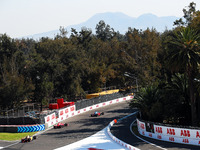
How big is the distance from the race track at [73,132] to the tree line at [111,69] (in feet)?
24.4

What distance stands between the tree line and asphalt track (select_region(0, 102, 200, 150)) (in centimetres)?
492

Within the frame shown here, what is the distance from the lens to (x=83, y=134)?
120 ft

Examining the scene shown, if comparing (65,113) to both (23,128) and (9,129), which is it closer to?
(23,128)

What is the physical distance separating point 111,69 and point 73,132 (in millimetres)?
46639

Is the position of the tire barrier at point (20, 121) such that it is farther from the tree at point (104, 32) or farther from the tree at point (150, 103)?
the tree at point (104, 32)

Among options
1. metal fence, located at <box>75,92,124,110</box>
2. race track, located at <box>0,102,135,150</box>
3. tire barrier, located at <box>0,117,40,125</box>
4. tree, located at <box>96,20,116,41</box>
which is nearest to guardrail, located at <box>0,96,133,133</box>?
metal fence, located at <box>75,92,124,110</box>

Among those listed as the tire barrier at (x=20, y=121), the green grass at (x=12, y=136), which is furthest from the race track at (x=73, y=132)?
the tire barrier at (x=20, y=121)

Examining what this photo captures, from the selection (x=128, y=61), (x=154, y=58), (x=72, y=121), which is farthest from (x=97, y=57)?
(x=72, y=121)

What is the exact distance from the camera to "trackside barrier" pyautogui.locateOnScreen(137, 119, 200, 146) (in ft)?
84.9

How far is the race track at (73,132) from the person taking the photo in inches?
1289

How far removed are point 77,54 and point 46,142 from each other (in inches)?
1791

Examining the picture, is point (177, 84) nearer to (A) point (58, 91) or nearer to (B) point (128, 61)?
(B) point (128, 61)

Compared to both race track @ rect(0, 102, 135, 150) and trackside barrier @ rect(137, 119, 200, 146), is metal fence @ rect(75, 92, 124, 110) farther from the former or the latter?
trackside barrier @ rect(137, 119, 200, 146)

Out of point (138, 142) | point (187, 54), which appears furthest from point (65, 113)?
point (187, 54)
